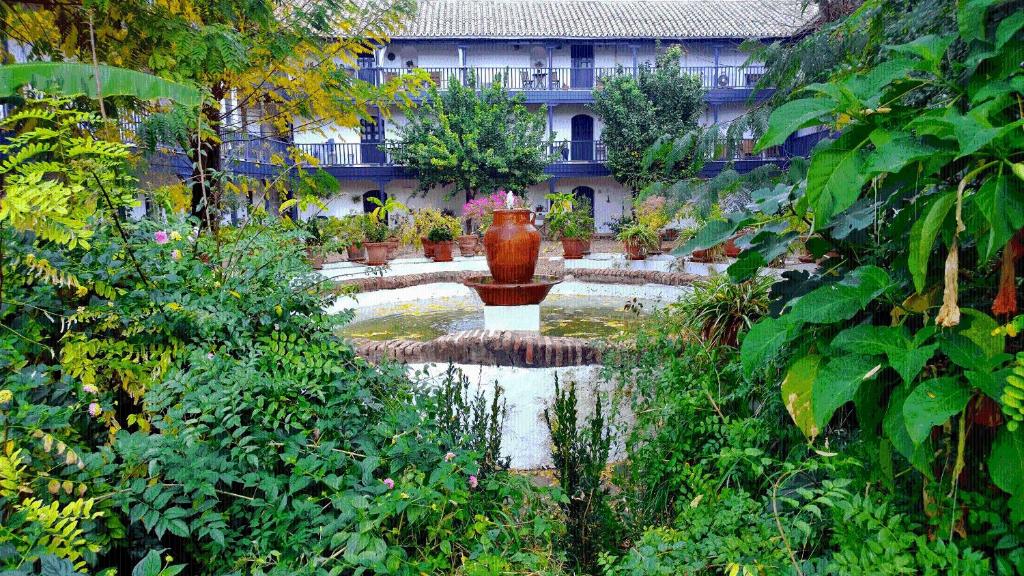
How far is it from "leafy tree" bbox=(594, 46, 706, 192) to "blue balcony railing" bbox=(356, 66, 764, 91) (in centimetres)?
127

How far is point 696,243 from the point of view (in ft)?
5.89

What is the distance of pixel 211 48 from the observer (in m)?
3.35

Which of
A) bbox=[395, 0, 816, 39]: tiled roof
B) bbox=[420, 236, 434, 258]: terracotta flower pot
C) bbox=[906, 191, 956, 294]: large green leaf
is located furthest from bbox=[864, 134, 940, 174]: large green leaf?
bbox=[395, 0, 816, 39]: tiled roof

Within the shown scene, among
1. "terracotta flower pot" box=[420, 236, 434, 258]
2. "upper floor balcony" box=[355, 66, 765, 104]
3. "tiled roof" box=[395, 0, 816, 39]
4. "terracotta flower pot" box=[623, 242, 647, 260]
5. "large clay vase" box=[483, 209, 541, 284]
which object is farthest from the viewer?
"tiled roof" box=[395, 0, 816, 39]

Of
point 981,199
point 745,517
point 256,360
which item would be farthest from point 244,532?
point 981,199

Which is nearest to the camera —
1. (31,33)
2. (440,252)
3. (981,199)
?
(981,199)

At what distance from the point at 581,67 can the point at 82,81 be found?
22.9 metres

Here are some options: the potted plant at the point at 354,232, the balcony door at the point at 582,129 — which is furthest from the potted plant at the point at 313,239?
the balcony door at the point at 582,129

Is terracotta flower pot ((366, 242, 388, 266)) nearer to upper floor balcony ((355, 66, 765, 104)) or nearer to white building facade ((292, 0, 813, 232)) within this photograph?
white building facade ((292, 0, 813, 232))

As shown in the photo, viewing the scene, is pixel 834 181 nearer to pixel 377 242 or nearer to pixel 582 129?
pixel 377 242

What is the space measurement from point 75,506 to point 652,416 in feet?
6.64

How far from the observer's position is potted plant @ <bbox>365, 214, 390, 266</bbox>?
11.9 meters

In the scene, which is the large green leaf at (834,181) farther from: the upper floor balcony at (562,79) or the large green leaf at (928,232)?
the upper floor balcony at (562,79)

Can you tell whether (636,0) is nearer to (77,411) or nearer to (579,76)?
(579,76)
